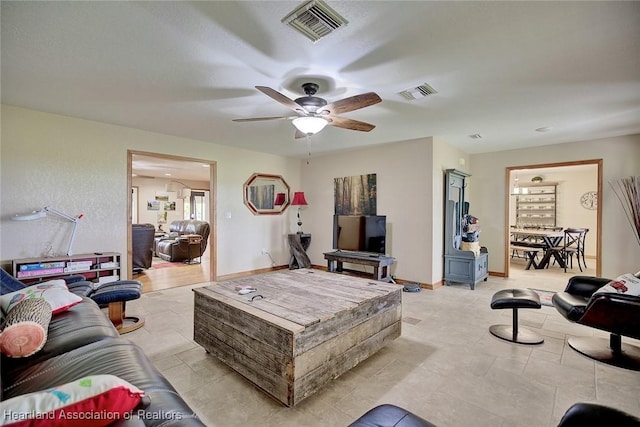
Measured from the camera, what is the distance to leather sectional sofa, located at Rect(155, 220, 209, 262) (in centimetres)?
693

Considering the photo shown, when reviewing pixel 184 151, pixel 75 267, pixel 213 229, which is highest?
pixel 184 151

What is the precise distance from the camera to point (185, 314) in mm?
3553

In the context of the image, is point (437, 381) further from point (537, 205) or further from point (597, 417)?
point (537, 205)

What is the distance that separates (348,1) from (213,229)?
4.36 m

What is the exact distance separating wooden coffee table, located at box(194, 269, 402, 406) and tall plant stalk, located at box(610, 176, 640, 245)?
4233 millimetres

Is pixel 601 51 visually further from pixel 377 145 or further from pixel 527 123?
pixel 377 145

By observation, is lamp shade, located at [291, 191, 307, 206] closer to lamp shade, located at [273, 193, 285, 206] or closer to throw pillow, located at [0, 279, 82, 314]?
lamp shade, located at [273, 193, 285, 206]

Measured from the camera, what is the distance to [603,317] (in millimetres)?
2289

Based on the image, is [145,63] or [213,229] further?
[213,229]

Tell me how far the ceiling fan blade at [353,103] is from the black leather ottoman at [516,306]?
2.23 m

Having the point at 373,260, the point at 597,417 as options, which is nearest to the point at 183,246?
the point at 373,260

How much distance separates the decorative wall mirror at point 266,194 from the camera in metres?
5.79

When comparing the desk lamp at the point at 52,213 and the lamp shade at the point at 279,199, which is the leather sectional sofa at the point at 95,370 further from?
the lamp shade at the point at 279,199

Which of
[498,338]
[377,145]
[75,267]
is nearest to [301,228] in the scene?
[377,145]
